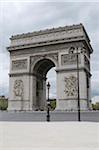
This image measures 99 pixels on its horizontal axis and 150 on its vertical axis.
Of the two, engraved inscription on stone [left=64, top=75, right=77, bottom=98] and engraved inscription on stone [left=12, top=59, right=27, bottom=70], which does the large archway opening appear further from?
engraved inscription on stone [left=64, top=75, right=77, bottom=98]

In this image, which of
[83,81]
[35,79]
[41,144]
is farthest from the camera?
[35,79]

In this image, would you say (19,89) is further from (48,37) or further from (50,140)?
(50,140)

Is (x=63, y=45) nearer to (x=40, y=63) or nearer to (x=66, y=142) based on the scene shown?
(x=40, y=63)

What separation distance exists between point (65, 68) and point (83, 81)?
Answer: 2.86m

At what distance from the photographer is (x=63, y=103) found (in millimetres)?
33656

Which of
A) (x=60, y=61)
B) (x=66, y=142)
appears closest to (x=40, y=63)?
(x=60, y=61)

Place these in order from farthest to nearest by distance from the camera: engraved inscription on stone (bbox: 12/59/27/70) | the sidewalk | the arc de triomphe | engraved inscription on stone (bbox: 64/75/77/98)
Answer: engraved inscription on stone (bbox: 12/59/27/70) → the arc de triomphe → engraved inscription on stone (bbox: 64/75/77/98) → the sidewalk

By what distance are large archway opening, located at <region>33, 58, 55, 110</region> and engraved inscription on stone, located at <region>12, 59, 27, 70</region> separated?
1594mm

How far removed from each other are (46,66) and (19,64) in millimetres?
4554

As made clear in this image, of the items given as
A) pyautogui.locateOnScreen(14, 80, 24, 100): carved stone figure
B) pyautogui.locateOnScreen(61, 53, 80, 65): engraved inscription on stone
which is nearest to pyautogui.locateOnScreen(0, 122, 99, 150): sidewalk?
pyautogui.locateOnScreen(61, 53, 80, 65): engraved inscription on stone

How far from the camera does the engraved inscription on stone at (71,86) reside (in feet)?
108

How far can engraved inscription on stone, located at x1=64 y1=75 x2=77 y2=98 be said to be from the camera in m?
33.0

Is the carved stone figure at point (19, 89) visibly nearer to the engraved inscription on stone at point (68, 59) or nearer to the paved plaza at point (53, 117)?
the engraved inscription on stone at point (68, 59)

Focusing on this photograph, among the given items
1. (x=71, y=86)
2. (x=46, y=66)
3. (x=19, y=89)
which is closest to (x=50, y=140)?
(x=71, y=86)
